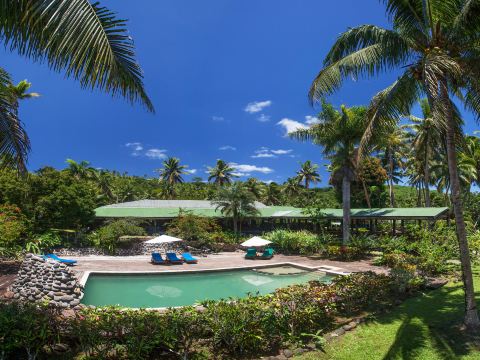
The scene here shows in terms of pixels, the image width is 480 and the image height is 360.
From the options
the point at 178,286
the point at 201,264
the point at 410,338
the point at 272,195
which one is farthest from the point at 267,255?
the point at 272,195

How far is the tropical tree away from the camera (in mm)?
22156

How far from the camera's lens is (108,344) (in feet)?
19.2

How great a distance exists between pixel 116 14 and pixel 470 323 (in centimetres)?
871

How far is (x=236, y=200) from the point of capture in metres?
30.0

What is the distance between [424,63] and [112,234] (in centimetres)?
2202

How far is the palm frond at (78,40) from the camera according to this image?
3.54m

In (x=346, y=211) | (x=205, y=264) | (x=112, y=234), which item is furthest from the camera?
(x=112, y=234)

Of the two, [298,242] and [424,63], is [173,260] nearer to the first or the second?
[298,242]

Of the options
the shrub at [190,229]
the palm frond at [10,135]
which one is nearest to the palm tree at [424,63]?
the palm frond at [10,135]

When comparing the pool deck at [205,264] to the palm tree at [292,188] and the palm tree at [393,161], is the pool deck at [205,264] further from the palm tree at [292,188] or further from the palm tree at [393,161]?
the palm tree at [292,188]

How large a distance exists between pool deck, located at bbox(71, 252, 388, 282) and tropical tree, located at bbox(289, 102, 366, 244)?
413cm

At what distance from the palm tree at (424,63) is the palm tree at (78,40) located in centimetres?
551

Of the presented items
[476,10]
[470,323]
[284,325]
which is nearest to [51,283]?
[284,325]

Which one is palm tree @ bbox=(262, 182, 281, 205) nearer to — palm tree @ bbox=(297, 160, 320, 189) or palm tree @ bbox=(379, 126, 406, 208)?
palm tree @ bbox=(297, 160, 320, 189)
